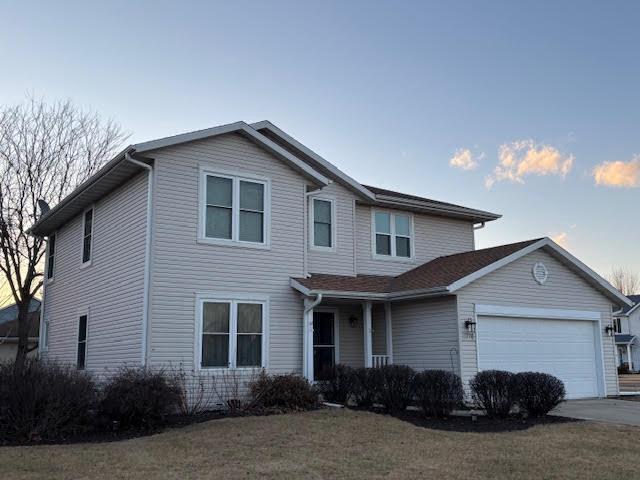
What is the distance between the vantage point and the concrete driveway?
12255 mm

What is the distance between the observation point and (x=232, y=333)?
13594 mm

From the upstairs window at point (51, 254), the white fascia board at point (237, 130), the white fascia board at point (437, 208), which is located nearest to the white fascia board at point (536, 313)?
the white fascia board at point (437, 208)

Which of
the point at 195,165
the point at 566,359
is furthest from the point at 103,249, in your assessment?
the point at 566,359

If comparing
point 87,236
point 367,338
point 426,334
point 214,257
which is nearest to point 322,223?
point 367,338

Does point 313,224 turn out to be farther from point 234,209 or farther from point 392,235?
point 392,235

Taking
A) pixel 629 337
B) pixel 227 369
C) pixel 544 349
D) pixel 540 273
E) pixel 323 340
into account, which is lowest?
pixel 227 369

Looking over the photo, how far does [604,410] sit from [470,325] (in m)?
3.40

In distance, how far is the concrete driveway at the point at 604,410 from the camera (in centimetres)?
1225

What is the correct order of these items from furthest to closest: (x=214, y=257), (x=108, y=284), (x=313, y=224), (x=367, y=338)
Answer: (x=313, y=224) → (x=367, y=338) → (x=108, y=284) → (x=214, y=257)

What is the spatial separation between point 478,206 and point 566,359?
660 centimetres

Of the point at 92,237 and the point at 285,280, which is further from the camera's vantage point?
the point at 92,237

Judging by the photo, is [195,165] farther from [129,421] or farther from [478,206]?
[478,206]

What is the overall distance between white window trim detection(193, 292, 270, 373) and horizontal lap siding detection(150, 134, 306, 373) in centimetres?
10

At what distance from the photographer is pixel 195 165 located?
13750 millimetres
